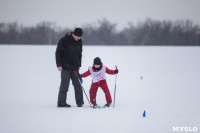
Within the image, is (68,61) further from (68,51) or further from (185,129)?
(185,129)

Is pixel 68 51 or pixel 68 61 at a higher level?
pixel 68 51

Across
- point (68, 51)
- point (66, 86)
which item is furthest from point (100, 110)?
point (68, 51)

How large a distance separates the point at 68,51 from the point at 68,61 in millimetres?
208

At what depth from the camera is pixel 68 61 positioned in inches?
299

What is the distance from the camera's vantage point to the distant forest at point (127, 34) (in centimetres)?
5832

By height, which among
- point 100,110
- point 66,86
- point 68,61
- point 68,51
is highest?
point 68,51

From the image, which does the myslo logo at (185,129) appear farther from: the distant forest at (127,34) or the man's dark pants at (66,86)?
the distant forest at (127,34)

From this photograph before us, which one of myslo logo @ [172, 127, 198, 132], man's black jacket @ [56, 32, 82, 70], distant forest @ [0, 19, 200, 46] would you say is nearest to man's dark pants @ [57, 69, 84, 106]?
man's black jacket @ [56, 32, 82, 70]

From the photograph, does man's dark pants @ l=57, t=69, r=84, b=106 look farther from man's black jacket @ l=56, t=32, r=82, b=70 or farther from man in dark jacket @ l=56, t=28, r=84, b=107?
man's black jacket @ l=56, t=32, r=82, b=70

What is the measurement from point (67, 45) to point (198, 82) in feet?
20.9

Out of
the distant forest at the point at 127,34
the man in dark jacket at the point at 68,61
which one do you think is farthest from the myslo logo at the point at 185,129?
Answer: the distant forest at the point at 127,34

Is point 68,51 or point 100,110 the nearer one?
Result: point 100,110

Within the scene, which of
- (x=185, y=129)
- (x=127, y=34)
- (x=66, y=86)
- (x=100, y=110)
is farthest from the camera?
(x=127, y=34)

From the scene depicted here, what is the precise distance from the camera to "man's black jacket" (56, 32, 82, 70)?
24.5 feet
